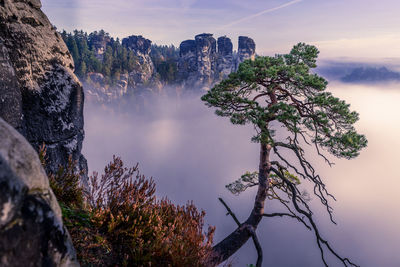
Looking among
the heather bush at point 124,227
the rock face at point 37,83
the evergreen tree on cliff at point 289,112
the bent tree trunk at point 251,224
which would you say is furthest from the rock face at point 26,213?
the bent tree trunk at point 251,224

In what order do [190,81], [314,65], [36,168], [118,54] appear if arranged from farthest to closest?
[190,81] → [118,54] → [314,65] → [36,168]

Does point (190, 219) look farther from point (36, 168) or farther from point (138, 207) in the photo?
point (36, 168)

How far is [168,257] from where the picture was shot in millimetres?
3844

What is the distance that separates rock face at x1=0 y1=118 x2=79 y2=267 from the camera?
1.84 metres

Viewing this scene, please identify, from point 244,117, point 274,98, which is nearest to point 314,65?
point 274,98

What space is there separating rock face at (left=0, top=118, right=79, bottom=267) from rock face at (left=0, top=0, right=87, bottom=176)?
3.70 metres

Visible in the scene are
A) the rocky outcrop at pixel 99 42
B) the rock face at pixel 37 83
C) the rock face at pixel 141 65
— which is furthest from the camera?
the rock face at pixel 141 65

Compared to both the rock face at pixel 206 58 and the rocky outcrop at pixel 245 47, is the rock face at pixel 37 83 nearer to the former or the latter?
the rock face at pixel 206 58

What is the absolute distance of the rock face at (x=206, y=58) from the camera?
11519cm

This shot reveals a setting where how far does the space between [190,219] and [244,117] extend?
184 inches

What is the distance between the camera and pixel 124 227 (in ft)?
13.9

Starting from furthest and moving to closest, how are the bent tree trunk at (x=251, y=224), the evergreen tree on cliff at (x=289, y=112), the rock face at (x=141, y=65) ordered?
1. the rock face at (x=141, y=65)
2. the bent tree trunk at (x=251, y=224)
3. the evergreen tree on cliff at (x=289, y=112)

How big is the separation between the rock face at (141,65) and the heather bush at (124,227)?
111401 millimetres

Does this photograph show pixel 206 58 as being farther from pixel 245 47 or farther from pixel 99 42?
pixel 99 42
